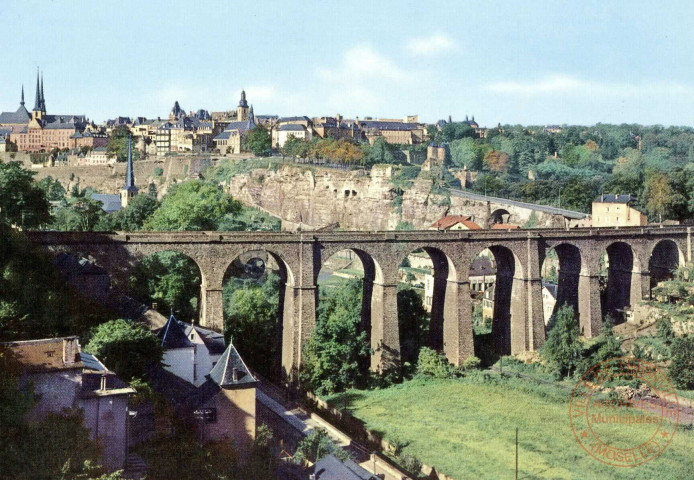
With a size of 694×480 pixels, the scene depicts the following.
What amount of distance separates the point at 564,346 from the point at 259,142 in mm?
93437

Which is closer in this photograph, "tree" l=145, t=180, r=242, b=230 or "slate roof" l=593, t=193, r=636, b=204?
"tree" l=145, t=180, r=242, b=230

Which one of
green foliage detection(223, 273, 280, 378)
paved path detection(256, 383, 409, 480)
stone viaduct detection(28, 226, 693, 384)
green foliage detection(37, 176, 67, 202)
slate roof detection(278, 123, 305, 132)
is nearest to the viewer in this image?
paved path detection(256, 383, 409, 480)

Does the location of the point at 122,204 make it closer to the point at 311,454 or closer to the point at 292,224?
the point at 292,224

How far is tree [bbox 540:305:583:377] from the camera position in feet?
166

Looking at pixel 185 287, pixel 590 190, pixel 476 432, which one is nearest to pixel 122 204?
pixel 185 287

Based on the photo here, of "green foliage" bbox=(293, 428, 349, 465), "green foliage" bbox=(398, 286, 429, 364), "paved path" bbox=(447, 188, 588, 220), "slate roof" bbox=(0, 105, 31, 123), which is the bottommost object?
"green foliage" bbox=(293, 428, 349, 465)

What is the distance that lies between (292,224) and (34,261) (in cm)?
7598

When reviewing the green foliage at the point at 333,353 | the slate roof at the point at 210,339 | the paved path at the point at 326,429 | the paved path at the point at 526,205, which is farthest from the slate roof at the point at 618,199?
the slate roof at the point at 210,339

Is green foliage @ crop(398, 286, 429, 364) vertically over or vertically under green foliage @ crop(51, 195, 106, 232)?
under

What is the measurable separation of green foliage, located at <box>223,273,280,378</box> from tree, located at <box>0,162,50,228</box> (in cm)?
1510

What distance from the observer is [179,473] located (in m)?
27.5

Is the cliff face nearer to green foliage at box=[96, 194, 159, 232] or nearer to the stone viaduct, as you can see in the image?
green foliage at box=[96, 194, 159, 232]

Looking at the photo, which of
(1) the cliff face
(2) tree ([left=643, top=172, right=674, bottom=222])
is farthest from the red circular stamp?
(1) the cliff face

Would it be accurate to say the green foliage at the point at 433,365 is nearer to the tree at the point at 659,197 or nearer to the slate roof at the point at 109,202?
the tree at the point at 659,197
